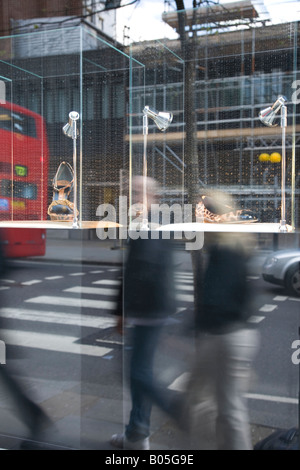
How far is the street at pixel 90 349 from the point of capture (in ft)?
7.19

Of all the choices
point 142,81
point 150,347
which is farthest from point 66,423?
point 142,81

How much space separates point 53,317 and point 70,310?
11 cm

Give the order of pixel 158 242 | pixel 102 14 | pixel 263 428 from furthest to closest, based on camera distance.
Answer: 1. pixel 102 14
2. pixel 158 242
3. pixel 263 428

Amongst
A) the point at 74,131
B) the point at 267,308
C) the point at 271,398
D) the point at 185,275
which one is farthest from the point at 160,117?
the point at 271,398

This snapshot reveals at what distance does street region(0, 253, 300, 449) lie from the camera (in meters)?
2.19

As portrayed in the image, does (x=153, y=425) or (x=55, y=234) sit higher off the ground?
(x=55, y=234)

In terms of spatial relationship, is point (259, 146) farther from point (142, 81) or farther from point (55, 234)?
point (55, 234)

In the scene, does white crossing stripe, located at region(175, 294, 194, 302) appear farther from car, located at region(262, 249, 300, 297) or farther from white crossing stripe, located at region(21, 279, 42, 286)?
white crossing stripe, located at region(21, 279, 42, 286)

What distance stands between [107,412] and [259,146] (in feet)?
5.22

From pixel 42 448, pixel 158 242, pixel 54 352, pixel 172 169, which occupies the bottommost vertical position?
pixel 42 448

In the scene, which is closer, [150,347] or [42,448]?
[150,347]

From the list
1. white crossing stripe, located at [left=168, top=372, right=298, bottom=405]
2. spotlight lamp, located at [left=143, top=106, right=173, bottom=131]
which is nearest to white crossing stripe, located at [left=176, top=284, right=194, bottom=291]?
white crossing stripe, located at [left=168, top=372, right=298, bottom=405]

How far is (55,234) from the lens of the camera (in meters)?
2.63

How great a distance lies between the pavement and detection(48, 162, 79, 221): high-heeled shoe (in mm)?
213
